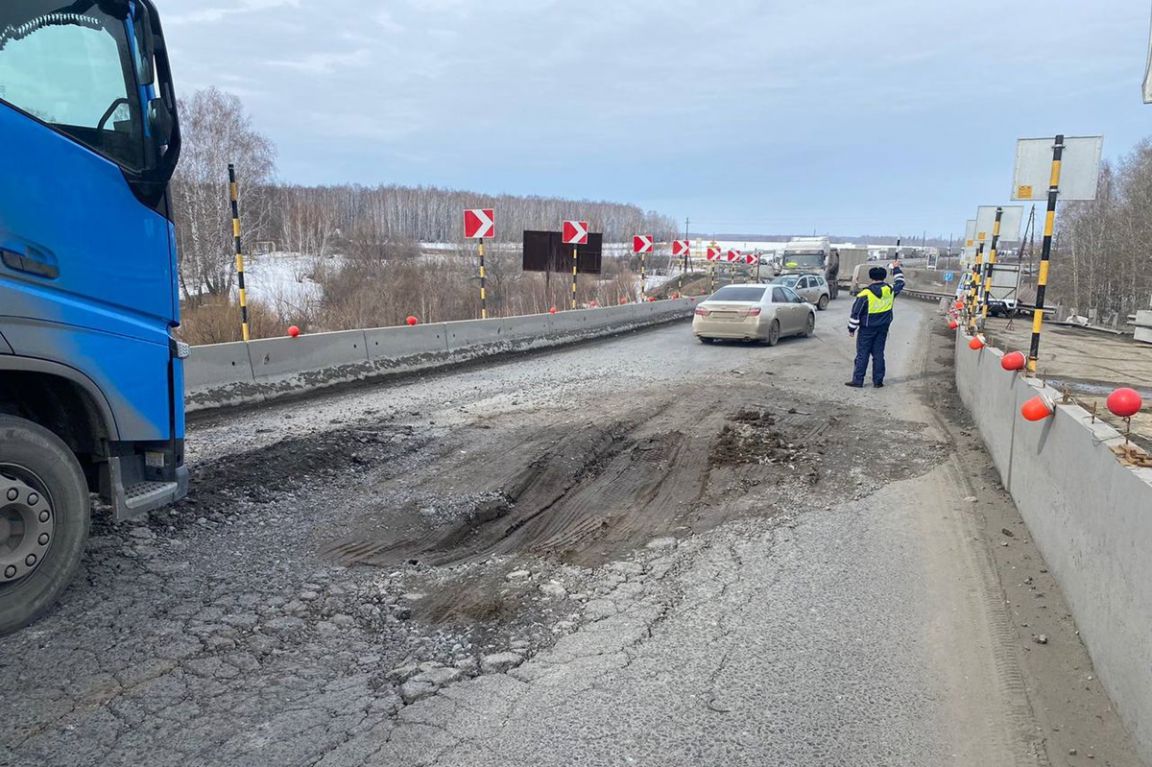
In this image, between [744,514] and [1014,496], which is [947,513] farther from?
[744,514]

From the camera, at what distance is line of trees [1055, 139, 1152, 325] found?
149 feet

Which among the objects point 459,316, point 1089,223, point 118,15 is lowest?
point 459,316

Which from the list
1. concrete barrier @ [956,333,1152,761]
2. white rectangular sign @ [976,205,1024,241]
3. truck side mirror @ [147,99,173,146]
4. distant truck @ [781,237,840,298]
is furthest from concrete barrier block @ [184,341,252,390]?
distant truck @ [781,237,840,298]

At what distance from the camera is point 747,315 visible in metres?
17.1

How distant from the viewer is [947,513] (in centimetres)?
605

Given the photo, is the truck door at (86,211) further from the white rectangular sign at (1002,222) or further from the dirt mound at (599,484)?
the white rectangular sign at (1002,222)

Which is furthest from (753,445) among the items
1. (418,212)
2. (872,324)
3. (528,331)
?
(418,212)

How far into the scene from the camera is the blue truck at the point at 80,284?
3.48 meters

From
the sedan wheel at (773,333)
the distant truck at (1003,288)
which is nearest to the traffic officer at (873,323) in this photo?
the sedan wheel at (773,333)

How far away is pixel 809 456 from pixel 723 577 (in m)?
3.35

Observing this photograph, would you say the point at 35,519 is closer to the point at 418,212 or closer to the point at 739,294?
the point at 739,294

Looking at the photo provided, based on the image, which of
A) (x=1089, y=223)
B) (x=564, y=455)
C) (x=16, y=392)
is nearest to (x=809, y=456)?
(x=564, y=455)

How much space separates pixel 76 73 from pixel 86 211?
2.38 ft

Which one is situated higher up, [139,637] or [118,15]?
[118,15]
